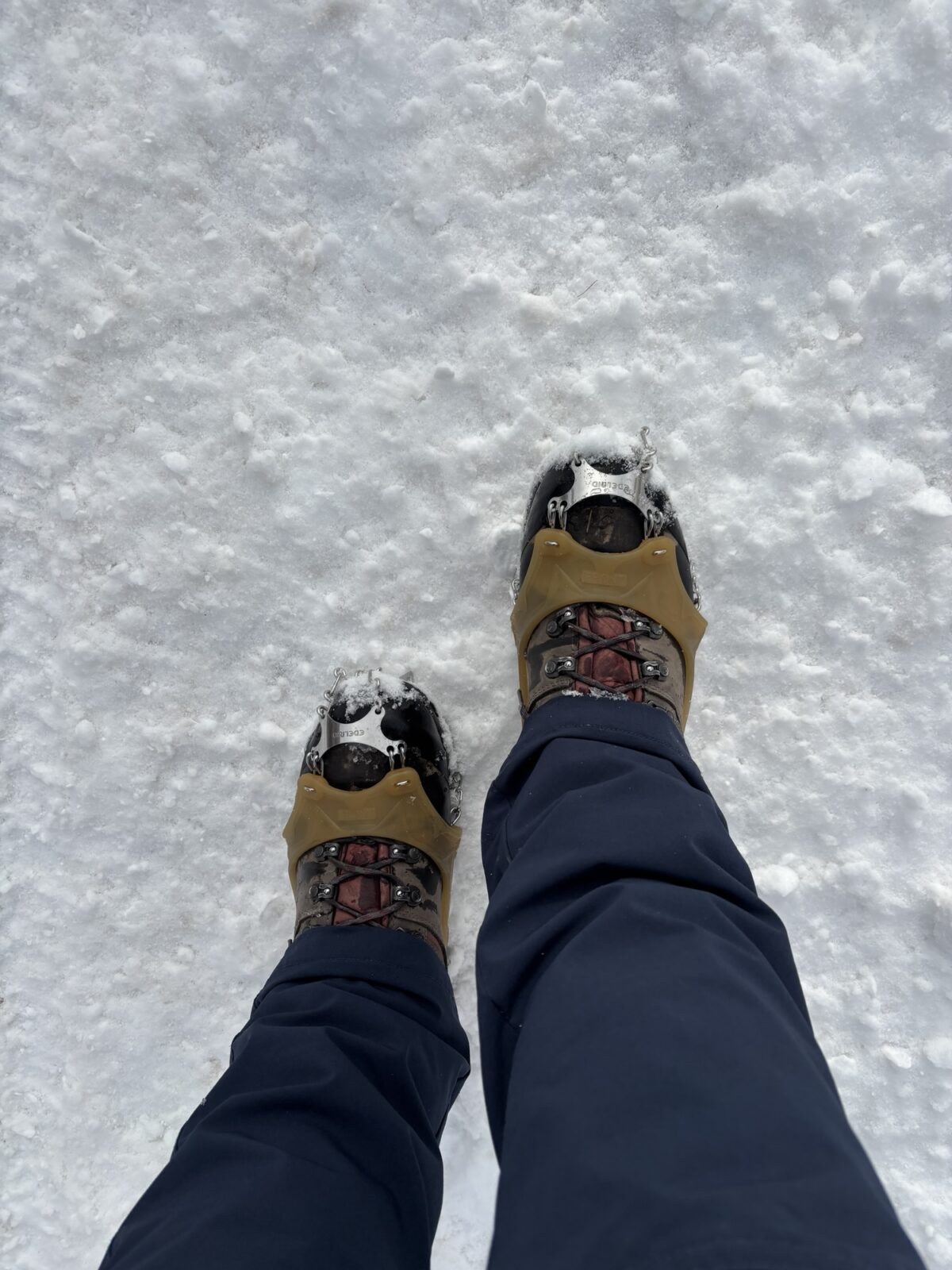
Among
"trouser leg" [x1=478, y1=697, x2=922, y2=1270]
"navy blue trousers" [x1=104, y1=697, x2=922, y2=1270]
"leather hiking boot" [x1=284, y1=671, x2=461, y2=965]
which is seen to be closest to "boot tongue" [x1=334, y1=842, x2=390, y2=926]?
"leather hiking boot" [x1=284, y1=671, x2=461, y2=965]

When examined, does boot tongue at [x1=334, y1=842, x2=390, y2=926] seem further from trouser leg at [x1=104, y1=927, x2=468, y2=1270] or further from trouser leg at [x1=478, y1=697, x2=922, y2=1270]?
trouser leg at [x1=478, y1=697, x2=922, y2=1270]

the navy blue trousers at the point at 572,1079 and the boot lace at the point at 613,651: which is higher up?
the boot lace at the point at 613,651

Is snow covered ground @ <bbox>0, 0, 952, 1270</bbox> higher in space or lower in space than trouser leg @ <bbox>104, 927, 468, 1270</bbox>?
higher

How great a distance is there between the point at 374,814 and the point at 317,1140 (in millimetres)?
597

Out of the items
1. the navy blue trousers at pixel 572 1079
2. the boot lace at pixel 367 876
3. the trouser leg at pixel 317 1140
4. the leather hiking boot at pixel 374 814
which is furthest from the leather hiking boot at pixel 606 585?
the trouser leg at pixel 317 1140

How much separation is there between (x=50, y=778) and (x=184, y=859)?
0.31m

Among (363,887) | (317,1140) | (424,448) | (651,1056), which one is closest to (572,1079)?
(651,1056)

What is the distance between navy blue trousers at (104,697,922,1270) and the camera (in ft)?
2.43

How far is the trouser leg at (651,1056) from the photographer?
0.72 meters

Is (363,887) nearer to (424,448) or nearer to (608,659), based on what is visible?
(608,659)

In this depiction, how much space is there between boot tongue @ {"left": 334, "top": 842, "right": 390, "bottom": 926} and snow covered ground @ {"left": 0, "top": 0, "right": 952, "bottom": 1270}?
0.64ft

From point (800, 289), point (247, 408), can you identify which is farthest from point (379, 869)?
point (800, 289)

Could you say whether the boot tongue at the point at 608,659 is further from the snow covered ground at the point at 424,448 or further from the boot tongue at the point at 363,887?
the boot tongue at the point at 363,887

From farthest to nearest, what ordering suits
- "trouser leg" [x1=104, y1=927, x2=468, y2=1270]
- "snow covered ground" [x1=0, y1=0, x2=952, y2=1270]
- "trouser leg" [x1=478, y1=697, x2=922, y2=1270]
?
"snow covered ground" [x1=0, y1=0, x2=952, y2=1270]
"trouser leg" [x1=104, y1=927, x2=468, y2=1270]
"trouser leg" [x1=478, y1=697, x2=922, y2=1270]
